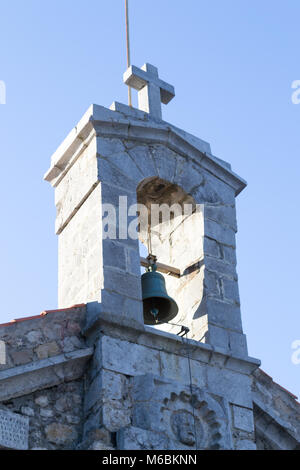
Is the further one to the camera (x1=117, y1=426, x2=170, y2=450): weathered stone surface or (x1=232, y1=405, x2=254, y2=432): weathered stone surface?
(x1=232, y1=405, x2=254, y2=432): weathered stone surface

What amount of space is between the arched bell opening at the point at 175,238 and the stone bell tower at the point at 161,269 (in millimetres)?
11

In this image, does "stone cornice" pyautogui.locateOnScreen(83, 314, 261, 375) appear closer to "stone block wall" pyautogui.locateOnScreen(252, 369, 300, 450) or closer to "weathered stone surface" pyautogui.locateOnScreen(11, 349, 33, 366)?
"stone block wall" pyautogui.locateOnScreen(252, 369, 300, 450)

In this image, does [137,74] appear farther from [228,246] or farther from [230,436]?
[230,436]

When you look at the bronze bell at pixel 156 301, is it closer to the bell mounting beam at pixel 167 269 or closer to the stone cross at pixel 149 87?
the bell mounting beam at pixel 167 269

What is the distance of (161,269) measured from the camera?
8.70 metres

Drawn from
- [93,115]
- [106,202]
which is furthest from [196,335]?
[93,115]

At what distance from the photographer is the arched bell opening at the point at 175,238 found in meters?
8.55

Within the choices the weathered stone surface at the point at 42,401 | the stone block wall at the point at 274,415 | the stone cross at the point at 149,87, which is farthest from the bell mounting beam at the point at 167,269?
the weathered stone surface at the point at 42,401

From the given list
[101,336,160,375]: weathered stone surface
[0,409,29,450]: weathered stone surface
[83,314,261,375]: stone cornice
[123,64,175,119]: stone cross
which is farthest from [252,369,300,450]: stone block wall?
[123,64,175,119]: stone cross

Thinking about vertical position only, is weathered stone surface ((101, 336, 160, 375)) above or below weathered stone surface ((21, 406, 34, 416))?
above

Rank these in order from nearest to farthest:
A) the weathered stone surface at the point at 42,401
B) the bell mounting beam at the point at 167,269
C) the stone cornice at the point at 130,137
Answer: the weathered stone surface at the point at 42,401
the stone cornice at the point at 130,137
the bell mounting beam at the point at 167,269

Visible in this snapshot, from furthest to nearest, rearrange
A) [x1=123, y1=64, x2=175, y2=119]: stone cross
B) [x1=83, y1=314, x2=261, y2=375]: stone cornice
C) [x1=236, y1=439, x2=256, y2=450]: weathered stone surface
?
[x1=123, y1=64, x2=175, y2=119]: stone cross, [x1=236, y1=439, x2=256, y2=450]: weathered stone surface, [x1=83, y1=314, x2=261, y2=375]: stone cornice

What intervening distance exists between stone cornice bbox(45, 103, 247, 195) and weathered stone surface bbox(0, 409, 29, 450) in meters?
2.41

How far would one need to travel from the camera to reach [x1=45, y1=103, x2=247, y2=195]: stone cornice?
854 cm
